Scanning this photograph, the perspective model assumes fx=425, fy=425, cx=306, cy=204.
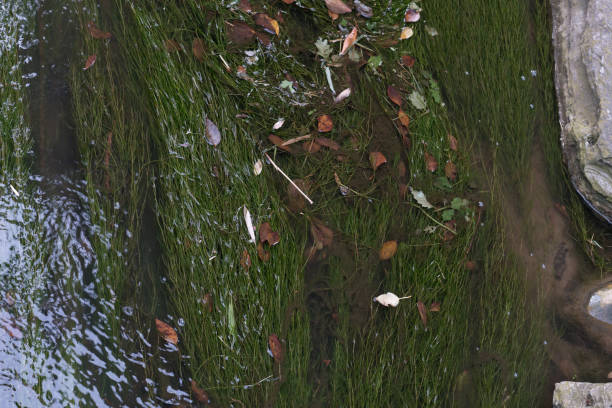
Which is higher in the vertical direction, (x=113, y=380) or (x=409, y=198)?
(x=409, y=198)

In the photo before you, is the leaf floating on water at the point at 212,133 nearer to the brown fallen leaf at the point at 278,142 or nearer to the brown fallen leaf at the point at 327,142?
the brown fallen leaf at the point at 278,142

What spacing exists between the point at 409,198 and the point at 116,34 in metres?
1.75

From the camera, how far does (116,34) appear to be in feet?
7.29

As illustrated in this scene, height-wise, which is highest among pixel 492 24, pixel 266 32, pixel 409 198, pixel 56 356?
pixel 266 32

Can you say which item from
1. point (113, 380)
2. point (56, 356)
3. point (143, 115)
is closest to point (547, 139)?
point (143, 115)

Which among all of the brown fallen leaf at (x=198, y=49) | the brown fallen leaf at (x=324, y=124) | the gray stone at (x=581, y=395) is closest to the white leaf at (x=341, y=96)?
the brown fallen leaf at (x=324, y=124)

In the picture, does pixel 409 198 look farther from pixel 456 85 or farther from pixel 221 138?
pixel 221 138

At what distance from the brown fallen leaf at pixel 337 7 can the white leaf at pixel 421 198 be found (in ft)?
3.23

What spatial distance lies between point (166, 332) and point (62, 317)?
521 millimetres

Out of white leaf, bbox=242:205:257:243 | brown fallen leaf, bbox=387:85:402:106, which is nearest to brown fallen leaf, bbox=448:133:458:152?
brown fallen leaf, bbox=387:85:402:106

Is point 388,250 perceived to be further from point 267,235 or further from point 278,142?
point 278,142

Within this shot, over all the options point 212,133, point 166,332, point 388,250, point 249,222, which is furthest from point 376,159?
point 166,332

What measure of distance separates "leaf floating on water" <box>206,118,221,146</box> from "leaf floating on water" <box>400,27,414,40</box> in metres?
Answer: 1.08

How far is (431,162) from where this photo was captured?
2203 millimetres
